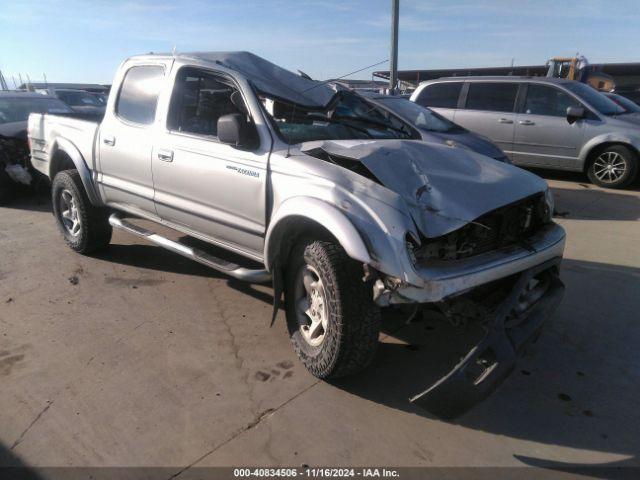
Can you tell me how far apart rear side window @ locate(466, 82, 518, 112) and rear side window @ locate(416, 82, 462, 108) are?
0.25m

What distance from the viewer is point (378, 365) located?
3.20 metres

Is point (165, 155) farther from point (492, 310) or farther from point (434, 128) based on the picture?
point (434, 128)

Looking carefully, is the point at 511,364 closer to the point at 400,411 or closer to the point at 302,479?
the point at 400,411

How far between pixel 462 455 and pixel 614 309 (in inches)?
86.6

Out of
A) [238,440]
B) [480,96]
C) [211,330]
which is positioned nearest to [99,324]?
[211,330]

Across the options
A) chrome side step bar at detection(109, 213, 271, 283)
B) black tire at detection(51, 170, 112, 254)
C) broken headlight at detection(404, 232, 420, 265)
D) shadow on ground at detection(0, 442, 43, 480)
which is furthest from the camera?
black tire at detection(51, 170, 112, 254)

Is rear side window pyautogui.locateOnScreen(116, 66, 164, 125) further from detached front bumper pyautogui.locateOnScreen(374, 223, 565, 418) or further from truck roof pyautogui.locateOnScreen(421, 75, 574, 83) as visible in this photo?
truck roof pyautogui.locateOnScreen(421, 75, 574, 83)

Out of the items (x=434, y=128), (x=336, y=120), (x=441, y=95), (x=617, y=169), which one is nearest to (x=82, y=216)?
(x=336, y=120)

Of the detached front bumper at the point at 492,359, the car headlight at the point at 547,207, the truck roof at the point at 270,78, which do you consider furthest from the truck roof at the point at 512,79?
the detached front bumper at the point at 492,359

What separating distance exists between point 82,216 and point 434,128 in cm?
440

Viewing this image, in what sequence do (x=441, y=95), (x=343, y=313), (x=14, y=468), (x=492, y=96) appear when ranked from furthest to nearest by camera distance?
(x=441, y=95), (x=492, y=96), (x=343, y=313), (x=14, y=468)

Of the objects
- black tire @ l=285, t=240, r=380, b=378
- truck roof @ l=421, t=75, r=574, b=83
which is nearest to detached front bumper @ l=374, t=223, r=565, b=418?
black tire @ l=285, t=240, r=380, b=378

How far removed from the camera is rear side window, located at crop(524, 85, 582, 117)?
26.3 ft

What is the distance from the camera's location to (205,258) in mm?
3693
